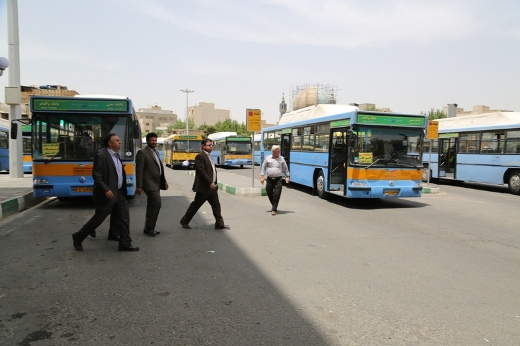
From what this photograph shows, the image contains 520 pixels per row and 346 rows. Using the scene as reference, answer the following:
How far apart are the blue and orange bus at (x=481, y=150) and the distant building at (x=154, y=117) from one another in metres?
151

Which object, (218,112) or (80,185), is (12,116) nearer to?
(80,185)

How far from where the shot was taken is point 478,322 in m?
3.87

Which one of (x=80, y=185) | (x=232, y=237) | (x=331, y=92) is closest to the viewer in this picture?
(x=232, y=237)

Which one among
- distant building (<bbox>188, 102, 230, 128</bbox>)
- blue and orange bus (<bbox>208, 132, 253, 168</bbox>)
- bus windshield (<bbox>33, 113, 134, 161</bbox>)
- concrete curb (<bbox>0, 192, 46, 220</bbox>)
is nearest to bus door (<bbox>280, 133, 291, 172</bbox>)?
bus windshield (<bbox>33, 113, 134, 161</bbox>)

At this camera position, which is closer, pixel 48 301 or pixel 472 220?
pixel 48 301

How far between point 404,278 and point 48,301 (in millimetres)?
3996

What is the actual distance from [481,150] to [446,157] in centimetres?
275

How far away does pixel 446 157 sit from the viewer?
66.7ft

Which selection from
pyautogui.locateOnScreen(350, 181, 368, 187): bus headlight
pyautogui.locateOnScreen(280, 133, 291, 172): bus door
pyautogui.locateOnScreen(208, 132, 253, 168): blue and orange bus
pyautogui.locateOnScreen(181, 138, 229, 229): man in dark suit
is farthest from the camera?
pyautogui.locateOnScreen(208, 132, 253, 168): blue and orange bus

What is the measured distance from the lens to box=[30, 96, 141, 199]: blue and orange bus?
1032 cm

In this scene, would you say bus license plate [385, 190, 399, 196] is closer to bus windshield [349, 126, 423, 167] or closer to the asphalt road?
bus windshield [349, 126, 423, 167]

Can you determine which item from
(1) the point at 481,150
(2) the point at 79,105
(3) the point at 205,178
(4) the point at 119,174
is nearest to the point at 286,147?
(1) the point at 481,150

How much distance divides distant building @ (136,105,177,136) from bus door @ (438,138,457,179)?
151 metres

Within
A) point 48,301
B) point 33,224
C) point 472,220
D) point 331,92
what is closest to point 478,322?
point 48,301
